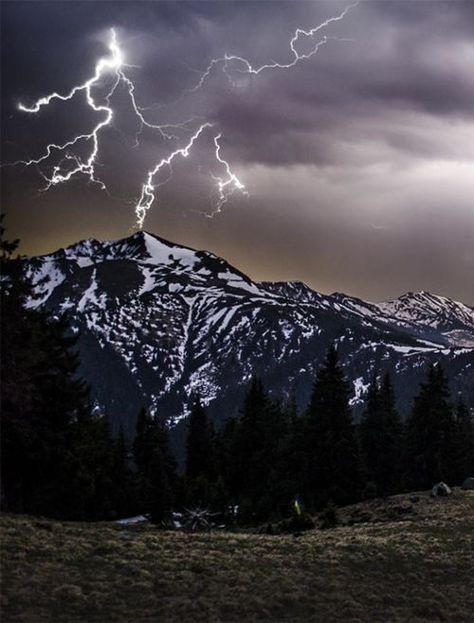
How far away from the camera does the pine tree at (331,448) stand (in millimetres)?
53812

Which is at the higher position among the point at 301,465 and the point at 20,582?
the point at 301,465

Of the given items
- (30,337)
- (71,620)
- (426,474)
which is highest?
(30,337)

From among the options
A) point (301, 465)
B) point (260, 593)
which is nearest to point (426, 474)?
point (301, 465)

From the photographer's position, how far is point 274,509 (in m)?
56.7

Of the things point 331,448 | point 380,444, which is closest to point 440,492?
point 331,448

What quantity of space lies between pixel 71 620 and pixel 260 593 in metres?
6.03

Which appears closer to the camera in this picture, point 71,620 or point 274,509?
point 71,620

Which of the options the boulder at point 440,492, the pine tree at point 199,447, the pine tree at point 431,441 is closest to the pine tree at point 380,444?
the pine tree at point 431,441

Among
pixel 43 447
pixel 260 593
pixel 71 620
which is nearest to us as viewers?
pixel 71 620

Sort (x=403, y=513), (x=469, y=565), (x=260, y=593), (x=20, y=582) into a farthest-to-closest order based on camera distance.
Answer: (x=403, y=513) → (x=469, y=565) → (x=260, y=593) → (x=20, y=582)

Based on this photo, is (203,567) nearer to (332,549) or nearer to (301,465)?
(332,549)

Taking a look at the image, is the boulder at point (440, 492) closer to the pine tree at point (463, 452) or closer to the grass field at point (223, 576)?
the grass field at point (223, 576)

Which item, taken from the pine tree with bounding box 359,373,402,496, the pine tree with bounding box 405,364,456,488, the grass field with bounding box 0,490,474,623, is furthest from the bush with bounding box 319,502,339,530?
the pine tree with bounding box 359,373,402,496

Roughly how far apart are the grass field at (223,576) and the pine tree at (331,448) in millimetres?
24811
